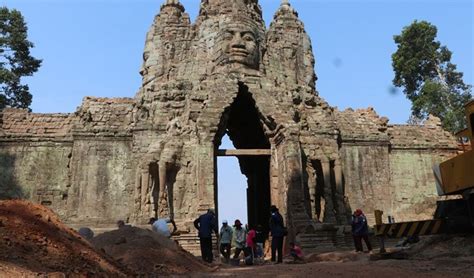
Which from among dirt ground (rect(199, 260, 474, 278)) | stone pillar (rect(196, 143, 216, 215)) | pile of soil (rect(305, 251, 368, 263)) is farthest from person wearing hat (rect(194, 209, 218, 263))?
stone pillar (rect(196, 143, 216, 215))

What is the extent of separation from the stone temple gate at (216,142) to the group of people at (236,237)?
2.73 m

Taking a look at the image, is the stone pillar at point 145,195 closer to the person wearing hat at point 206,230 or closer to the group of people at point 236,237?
the group of people at point 236,237

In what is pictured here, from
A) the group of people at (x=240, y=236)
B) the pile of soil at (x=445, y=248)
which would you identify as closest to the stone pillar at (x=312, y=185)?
the group of people at (x=240, y=236)

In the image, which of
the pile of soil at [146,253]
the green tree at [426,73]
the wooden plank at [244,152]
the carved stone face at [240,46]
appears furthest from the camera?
the green tree at [426,73]

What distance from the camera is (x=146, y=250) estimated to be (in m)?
9.71

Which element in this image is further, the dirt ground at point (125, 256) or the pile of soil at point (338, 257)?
the pile of soil at point (338, 257)

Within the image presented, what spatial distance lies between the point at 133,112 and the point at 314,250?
10.1 m

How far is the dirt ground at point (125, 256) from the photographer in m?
6.86

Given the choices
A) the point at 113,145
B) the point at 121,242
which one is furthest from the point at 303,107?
the point at 121,242

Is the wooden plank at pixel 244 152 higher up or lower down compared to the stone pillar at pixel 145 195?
higher up

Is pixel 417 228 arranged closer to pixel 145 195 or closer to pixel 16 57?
pixel 145 195

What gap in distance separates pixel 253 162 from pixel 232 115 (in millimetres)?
2791

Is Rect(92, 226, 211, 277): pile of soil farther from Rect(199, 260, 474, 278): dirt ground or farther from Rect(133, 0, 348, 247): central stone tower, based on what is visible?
Rect(133, 0, 348, 247): central stone tower

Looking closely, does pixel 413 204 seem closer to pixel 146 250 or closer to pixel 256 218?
pixel 256 218
